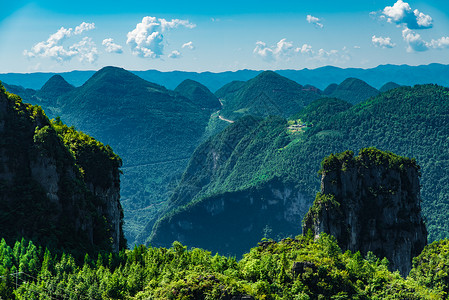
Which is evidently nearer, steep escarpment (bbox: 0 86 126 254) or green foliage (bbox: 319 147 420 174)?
steep escarpment (bbox: 0 86 126 254)

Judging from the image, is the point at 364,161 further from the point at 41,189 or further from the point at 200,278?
the point at 200,278

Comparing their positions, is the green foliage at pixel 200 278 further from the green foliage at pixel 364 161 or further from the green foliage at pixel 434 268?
the green foliage at pixel 364 161

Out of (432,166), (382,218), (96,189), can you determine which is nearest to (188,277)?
(96,189)

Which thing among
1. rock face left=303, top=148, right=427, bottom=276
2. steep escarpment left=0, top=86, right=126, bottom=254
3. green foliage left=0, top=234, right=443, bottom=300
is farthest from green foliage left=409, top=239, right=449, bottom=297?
steep escarpment left=0, top=86, right=126, bottom=254

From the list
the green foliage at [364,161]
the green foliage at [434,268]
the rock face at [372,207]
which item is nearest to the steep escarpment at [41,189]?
the rock face at [372,207]

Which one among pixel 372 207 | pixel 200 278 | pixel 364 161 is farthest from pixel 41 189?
pixel 372 207

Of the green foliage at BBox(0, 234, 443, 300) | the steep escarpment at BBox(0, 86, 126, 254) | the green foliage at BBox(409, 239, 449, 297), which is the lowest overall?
the green foliage at BBox(409, 239, 449, 297)

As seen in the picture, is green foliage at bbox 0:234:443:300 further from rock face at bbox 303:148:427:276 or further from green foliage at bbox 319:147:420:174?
green foliage at bbox 319:147:420:174
